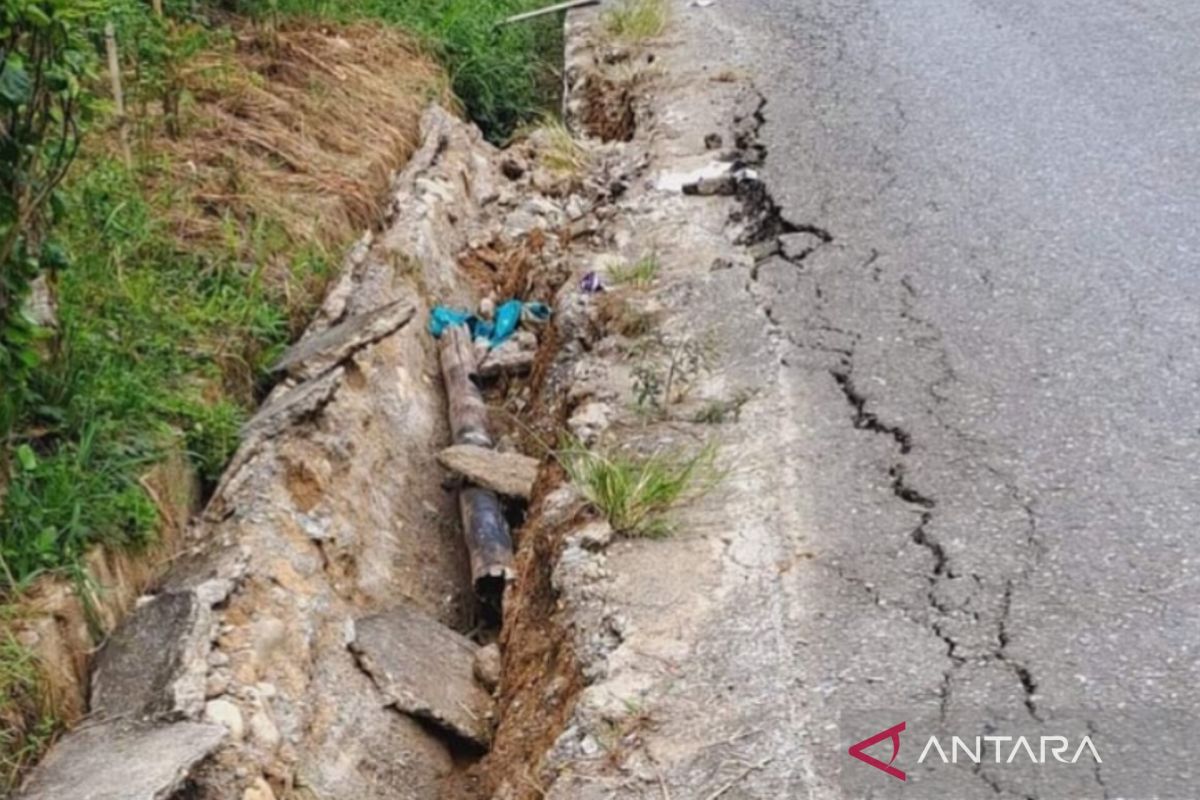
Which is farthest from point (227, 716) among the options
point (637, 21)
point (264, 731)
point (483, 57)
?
point (637, 21)

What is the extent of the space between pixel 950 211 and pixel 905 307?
748 mm

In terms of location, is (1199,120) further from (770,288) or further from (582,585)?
(582,585)

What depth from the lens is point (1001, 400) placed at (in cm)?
377

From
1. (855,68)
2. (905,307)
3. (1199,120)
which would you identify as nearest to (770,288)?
(905,307)

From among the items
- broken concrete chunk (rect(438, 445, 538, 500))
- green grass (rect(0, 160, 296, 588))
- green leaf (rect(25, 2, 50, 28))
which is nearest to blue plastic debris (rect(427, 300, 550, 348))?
green grass (rect(0, 160, 296, 588))

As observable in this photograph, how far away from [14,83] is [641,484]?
1727 millimetres

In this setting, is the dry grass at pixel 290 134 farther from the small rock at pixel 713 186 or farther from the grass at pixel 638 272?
the small rock at pixel 713 186

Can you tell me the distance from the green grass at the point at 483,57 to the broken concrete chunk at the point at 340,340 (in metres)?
2.84

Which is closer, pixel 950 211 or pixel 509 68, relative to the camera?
pixel 950 211

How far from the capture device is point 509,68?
7.62 metres

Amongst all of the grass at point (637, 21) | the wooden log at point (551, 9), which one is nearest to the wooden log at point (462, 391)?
the grass at point (637, 21)

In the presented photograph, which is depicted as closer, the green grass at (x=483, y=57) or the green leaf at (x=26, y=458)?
the green leaf at (x=26, y=458)

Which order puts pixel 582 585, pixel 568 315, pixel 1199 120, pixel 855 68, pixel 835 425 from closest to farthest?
pixel 582 585
pixel 835 425
pixel 568 315
pixel 1199 120
pixel 855 68

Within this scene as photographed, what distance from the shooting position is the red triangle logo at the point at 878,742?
2621 mm
